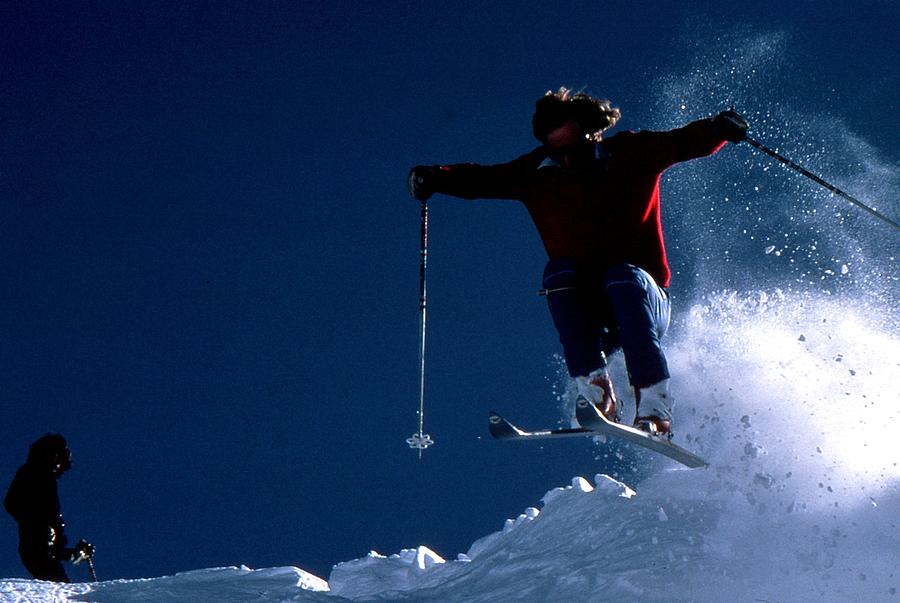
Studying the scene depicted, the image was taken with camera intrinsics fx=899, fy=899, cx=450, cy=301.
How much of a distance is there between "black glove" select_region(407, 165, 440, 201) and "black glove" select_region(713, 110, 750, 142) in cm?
189

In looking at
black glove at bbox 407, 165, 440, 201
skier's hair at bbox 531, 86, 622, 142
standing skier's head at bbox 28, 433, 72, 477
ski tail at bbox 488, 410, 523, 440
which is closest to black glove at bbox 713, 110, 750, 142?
skier's hair at bbox 531, 86, 622, 142

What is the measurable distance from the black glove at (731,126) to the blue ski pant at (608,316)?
42.5 inches

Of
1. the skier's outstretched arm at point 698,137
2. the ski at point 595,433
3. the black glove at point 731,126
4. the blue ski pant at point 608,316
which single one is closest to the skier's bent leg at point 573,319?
the blue ski pant at point 608,316

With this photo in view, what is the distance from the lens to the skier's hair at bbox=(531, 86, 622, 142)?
5.91m

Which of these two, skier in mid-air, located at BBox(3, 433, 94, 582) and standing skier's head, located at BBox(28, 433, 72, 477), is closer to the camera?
skier in mid-air, located at BBox(3, 433, 94, 582)

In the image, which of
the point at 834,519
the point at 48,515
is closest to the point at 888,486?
the point at 834,519

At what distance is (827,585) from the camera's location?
517cm

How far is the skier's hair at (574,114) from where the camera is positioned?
5.91m

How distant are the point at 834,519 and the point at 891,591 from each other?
32.7 inches

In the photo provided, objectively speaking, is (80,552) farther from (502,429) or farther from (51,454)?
(502,429)

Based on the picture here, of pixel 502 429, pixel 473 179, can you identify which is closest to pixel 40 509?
pixel 502 429

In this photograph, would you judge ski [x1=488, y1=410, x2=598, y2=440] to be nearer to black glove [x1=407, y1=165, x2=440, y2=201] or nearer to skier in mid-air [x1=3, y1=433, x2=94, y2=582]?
black glove [x1=407, y1=165, x2=440, y2=201]

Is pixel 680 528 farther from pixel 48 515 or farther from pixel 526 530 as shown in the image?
pixel 48 515

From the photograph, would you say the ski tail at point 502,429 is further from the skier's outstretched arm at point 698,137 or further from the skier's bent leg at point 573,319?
the skier's outstretched arm at point 698,137
